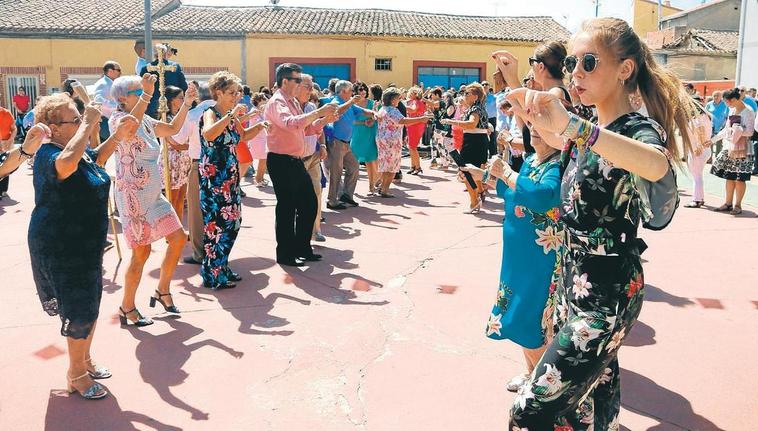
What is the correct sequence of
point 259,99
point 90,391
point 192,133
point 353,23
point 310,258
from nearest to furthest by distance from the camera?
point 90,391 → point 192,133 → point 310,258 → point 259,99 → point 353,23

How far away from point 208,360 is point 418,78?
2795 centimetres

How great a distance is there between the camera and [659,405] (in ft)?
12.8

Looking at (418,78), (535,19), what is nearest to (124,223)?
(418,78)

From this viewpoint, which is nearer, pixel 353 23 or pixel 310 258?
pixel 310 258

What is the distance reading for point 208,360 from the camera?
14.9 ft

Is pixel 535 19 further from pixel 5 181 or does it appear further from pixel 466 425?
pixel 466 425

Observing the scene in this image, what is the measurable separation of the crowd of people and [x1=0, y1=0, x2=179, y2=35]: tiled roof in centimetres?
2447

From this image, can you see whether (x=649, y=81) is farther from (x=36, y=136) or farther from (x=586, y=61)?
(x=36, y=136)

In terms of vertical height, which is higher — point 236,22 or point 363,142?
point 236,22

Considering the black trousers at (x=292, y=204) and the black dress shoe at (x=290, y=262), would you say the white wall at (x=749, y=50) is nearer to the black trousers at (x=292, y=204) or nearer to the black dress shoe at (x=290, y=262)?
the black trousers at (x=292, y=204)

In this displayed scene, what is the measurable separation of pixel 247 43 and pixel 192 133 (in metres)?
23.9

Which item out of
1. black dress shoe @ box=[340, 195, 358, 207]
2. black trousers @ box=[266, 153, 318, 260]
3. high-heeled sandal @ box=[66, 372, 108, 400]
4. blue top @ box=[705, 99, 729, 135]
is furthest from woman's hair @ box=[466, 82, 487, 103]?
blue top @ box=[705, 99, 729, 135]

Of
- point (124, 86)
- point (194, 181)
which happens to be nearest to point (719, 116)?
point (194, 181)

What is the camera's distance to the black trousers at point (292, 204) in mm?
6773
